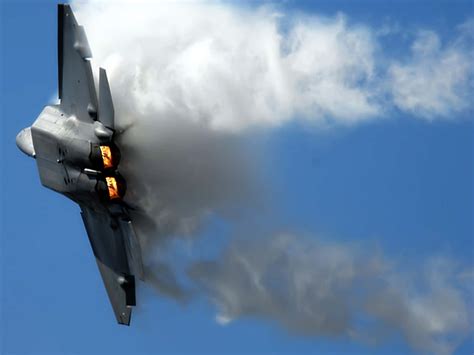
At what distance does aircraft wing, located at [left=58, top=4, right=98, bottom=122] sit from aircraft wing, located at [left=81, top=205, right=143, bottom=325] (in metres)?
3.63

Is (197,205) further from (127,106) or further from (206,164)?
(127,106)

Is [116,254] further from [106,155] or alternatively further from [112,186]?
[106,155]

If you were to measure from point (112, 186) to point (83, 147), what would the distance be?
1395 millimetres

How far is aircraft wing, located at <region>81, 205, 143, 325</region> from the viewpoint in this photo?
→ 39406 millimetres

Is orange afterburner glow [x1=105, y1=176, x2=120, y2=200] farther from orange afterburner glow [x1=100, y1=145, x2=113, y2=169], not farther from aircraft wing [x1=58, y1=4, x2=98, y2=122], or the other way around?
aircraft wing [x1=58, y1=4, x2=98, y2=122]

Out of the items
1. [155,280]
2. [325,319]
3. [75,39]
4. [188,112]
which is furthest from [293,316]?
[75,39]

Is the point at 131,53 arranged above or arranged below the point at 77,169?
above

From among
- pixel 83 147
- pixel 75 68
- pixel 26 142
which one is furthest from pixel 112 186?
pixel 26 142

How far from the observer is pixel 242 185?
1513 inches

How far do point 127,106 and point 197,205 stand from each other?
414 centimetres

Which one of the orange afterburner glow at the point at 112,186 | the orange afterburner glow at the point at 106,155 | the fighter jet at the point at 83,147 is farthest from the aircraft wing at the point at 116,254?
the orange afterburner glow at the point at 106,155

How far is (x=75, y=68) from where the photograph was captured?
37031 mm

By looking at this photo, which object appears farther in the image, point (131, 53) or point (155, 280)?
point (155, 280)

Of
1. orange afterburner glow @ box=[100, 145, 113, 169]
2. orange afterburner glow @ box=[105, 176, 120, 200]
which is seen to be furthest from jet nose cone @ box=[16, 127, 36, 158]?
orange afterburner glow @ box=[100, 145, 113, 169]
